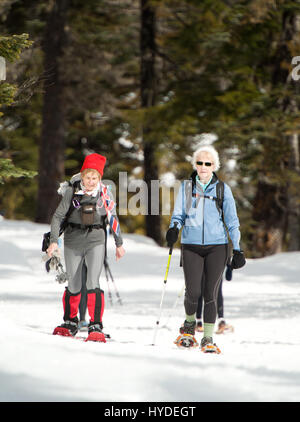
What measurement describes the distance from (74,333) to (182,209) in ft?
5.67

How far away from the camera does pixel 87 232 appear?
6.44m

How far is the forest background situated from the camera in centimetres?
1848

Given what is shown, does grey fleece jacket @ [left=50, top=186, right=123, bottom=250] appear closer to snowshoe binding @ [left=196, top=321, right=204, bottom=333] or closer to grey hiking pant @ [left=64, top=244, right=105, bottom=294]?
grey hiking pant @ [left=64, top=244, right=105, bottom=294]

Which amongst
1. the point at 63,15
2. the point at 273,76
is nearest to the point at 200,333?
the point at 273,76

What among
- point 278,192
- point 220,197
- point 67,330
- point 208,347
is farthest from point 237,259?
point 278,192

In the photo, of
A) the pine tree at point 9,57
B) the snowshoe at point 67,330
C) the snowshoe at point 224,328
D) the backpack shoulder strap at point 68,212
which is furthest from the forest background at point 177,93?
the snowshoe at point 67,330

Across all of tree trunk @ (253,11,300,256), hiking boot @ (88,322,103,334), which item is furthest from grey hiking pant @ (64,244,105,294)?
tree trunk @ (253,11,300,256)

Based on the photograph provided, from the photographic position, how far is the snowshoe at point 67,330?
6.49m

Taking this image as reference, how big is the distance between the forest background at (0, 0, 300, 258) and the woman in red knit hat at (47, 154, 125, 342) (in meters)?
10.0

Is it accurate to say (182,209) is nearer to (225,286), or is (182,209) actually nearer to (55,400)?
(55,400)

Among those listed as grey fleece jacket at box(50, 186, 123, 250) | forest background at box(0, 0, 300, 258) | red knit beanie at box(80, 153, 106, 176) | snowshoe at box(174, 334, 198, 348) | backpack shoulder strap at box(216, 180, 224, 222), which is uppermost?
forest background at box(0, 0, 300, 258)

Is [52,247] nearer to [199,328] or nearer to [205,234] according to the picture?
[205,234]

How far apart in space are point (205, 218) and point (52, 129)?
13.9 meters

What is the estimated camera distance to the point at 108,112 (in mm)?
23891
